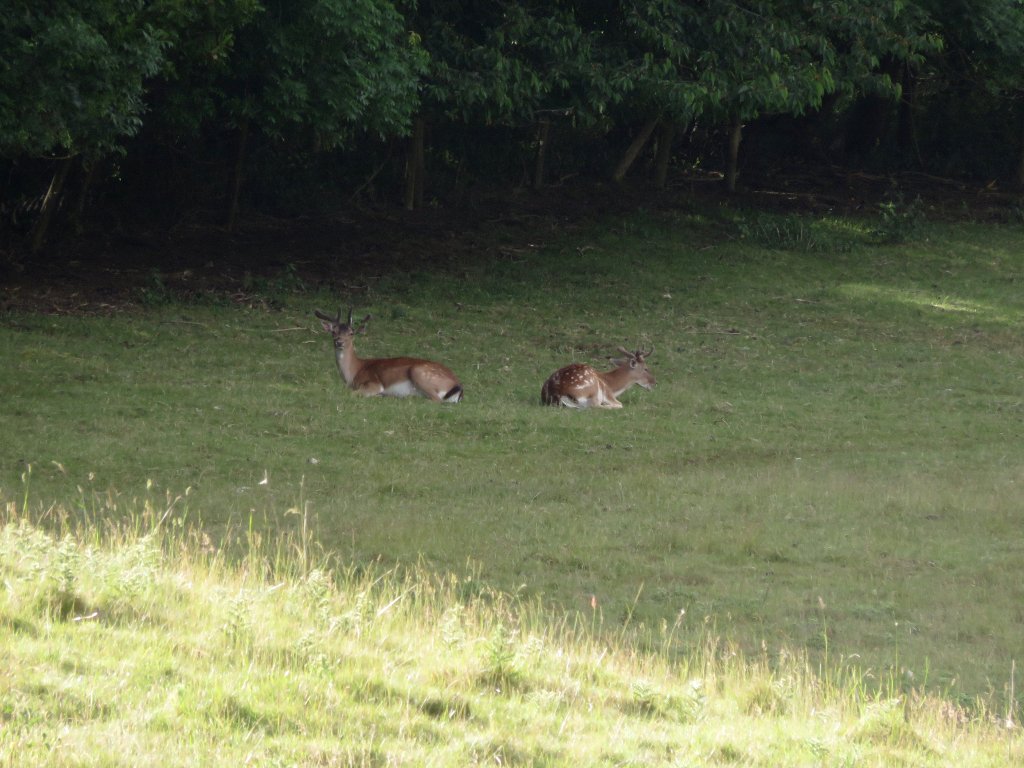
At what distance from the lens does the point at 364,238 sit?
75.5 ft

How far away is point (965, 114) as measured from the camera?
30781 mm

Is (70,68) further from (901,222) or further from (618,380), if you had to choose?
(901,222)

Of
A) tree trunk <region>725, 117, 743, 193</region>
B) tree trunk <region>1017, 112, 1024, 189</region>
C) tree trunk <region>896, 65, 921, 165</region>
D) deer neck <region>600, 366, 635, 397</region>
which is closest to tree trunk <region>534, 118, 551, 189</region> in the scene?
tree trunk <region>725, 117, 743, 193</region>

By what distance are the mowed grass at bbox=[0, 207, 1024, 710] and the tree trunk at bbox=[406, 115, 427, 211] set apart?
8.84 feet

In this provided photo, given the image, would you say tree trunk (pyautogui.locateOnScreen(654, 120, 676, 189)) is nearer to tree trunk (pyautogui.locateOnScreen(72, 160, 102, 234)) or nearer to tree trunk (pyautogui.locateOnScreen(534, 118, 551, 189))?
tree trunk (pyautogui.locateOnScreen(534, 118, 551, 189))

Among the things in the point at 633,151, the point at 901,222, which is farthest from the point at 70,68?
the point at 901,222

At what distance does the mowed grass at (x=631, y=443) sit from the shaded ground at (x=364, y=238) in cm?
69

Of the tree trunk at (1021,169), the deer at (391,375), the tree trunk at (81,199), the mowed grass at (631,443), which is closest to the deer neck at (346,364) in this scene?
the deer at (391,375)

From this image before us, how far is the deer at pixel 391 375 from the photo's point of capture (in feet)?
46.4

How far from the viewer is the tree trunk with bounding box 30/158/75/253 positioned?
65.1 feet

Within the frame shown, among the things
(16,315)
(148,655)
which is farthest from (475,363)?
(148,655)

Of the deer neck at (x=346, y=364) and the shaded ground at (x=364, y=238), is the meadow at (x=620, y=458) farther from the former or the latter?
the shaded ground at (x=364, y=238)

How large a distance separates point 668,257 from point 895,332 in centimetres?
489

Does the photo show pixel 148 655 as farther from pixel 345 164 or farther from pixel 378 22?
pixel 345 164
